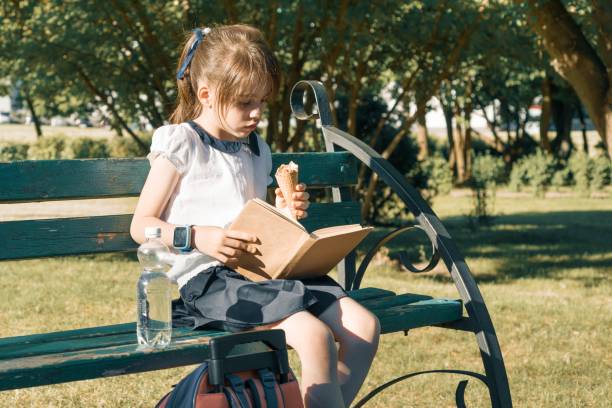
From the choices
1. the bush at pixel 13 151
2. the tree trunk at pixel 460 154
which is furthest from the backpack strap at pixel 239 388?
the bush at pixel 13 151

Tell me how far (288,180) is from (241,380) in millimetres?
868

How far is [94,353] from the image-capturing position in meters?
2.48

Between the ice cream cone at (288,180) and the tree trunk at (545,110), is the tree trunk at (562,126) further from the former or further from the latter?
the ice cream cone at (288,180)

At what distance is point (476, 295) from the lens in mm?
3254

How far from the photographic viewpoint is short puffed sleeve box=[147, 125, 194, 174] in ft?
9.71

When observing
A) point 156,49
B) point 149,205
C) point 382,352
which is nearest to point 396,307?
point 149,205

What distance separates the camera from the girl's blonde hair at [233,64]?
296cm

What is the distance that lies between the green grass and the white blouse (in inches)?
58.5

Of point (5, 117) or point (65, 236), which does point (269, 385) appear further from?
point (5, 117)

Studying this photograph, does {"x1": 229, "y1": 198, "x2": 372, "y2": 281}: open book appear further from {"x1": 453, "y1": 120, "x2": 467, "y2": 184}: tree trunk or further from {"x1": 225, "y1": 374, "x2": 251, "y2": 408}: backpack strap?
{"x1": 453, "y1": 120, "x2": 467, "y2": 184}: tree trunk

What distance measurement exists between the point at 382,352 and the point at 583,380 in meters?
1.05

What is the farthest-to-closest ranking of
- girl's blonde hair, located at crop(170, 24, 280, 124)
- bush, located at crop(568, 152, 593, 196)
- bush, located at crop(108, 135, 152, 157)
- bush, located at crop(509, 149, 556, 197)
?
bush, located at crop(108, 135, 152, 157) → bush, located at crop(509, 149, 556, 197) → bush, located at crop(568, 152, 593, 196) → girl's blonde hair, located at crop(170, 24, 280, 124)

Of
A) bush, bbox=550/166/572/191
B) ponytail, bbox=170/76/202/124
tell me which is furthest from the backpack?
bush, bbox=550/166/572/191

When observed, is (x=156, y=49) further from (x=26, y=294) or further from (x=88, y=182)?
(x=88, y=182)
